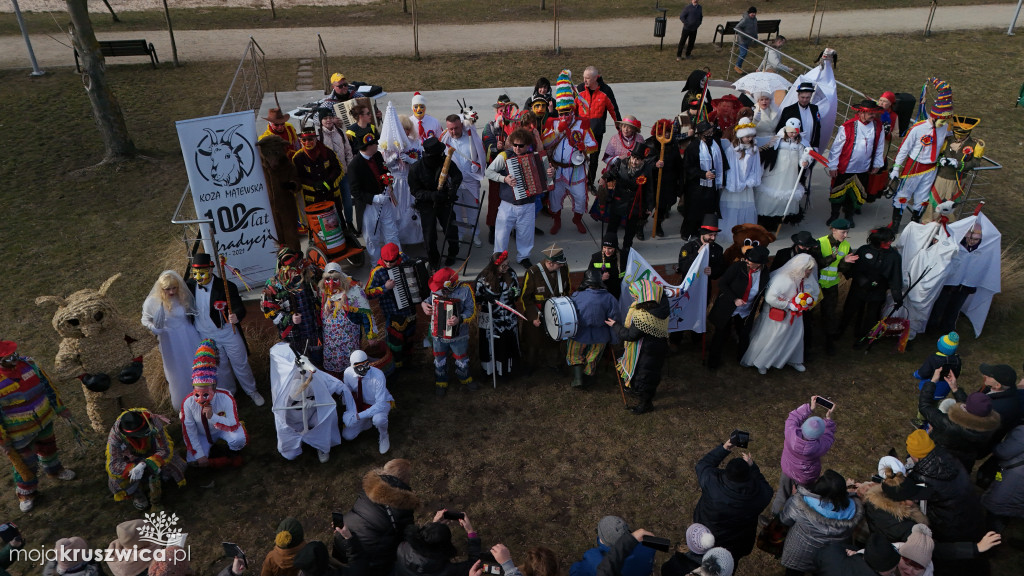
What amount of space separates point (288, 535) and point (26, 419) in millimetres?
3322

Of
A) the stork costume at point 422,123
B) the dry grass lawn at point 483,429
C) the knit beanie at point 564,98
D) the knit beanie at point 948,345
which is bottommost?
the dry grass lawn at point 483,429

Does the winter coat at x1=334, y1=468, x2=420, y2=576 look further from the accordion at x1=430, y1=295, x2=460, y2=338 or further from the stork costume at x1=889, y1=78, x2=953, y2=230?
the stork costume at x1=889, y1=78, x2=953, y2=230

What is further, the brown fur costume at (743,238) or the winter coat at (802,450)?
the brown fur costume at (743,238)

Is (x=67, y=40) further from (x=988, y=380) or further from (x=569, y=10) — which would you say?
(x=988, y=380)

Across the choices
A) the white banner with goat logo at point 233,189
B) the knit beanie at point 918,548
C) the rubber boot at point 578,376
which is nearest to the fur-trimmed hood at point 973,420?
the knit beanie at point 918,548

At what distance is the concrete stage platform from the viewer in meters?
10.3

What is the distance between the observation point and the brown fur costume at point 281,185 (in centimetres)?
900

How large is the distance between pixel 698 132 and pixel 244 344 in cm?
665

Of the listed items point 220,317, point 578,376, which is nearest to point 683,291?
point 578,376

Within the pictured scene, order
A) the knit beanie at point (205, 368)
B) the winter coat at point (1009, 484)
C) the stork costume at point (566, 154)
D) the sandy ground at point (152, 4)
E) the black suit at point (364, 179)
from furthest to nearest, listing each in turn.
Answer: the sandy ground at point (152, 4), the stork costume at point (566, 154), the black suit at point (364, 179), the knit beanie at point (205, 368), the winter coat at point (1009, 484)

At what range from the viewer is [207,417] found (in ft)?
23.0

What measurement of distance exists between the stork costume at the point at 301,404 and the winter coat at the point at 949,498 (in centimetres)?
529

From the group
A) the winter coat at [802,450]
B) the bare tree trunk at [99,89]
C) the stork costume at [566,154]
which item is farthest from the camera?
the bare tree trunk at [99,89]

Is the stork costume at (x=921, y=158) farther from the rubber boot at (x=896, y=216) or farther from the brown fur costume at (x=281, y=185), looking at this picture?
the brown fur costume at (x=281, y=185)
